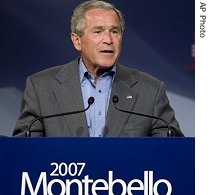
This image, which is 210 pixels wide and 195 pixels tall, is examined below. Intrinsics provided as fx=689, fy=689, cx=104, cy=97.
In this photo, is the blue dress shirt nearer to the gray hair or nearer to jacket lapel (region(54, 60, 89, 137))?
jacket lapel (region(54, 60, 89, 137))

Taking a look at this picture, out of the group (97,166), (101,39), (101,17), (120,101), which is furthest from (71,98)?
(97,166)

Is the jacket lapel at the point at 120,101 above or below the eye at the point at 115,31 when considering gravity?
below

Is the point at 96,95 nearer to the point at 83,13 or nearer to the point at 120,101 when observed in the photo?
the point at 120,101

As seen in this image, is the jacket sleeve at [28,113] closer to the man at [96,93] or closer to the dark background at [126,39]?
the man at [96,93]

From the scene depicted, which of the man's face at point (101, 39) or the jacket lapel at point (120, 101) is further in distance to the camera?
the man's face at point (101, 39)

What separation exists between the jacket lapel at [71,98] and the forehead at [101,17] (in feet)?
0.90

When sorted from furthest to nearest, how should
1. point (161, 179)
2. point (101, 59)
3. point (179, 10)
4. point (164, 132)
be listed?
point (179, 10), point (101, 59), point (164, 132), point (161, 179)

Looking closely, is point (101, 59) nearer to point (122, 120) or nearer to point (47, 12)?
point (122, 120)

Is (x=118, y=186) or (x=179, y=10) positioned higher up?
(x=179, y=10)

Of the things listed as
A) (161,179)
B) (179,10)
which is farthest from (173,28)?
(161,179)

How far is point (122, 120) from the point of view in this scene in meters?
3.38

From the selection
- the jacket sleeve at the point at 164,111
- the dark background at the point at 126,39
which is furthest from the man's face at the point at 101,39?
the dark background at the point at 126,39

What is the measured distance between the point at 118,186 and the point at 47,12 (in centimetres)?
210

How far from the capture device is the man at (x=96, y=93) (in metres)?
3.38
